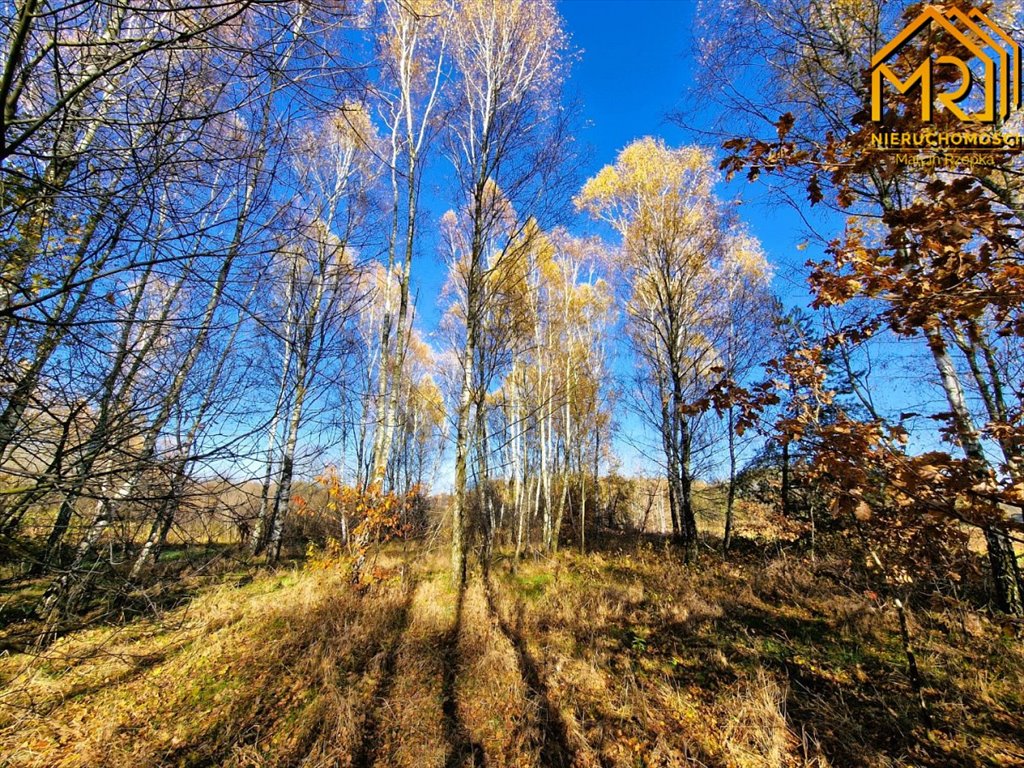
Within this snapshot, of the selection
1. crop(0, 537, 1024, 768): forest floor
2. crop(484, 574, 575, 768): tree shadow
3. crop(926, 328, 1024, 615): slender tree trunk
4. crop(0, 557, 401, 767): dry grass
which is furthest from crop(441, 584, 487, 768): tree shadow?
crop(926, 328, 1024, 615): slender tree trunk

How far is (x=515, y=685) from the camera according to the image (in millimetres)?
3594

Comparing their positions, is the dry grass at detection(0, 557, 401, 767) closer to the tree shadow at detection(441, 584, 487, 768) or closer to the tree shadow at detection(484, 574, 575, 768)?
the tree shadow at detection(441, 584, 487, 768)

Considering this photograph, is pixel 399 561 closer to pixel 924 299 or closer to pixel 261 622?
pixel 261 622

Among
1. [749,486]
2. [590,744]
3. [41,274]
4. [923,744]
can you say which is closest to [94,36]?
[41,274]

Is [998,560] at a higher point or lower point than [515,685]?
higher

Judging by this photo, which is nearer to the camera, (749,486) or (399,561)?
(399,561)

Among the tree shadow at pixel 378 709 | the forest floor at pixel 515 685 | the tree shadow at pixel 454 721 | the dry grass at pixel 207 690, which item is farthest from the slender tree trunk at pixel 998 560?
the dry grass at pixel 207 690

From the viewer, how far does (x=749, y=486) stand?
36.4ft

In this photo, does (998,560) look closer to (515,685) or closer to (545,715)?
(545,715)

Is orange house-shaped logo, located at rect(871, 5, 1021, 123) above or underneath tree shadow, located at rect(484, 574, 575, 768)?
above

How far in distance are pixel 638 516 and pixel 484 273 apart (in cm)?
2240

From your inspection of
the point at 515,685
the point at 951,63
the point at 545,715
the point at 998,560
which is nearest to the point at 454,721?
the point at 515,685

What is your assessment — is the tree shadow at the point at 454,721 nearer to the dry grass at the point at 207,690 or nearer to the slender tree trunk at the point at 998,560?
the dry grass at the point at 207,690

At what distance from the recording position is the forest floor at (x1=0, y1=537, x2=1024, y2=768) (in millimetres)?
2807
